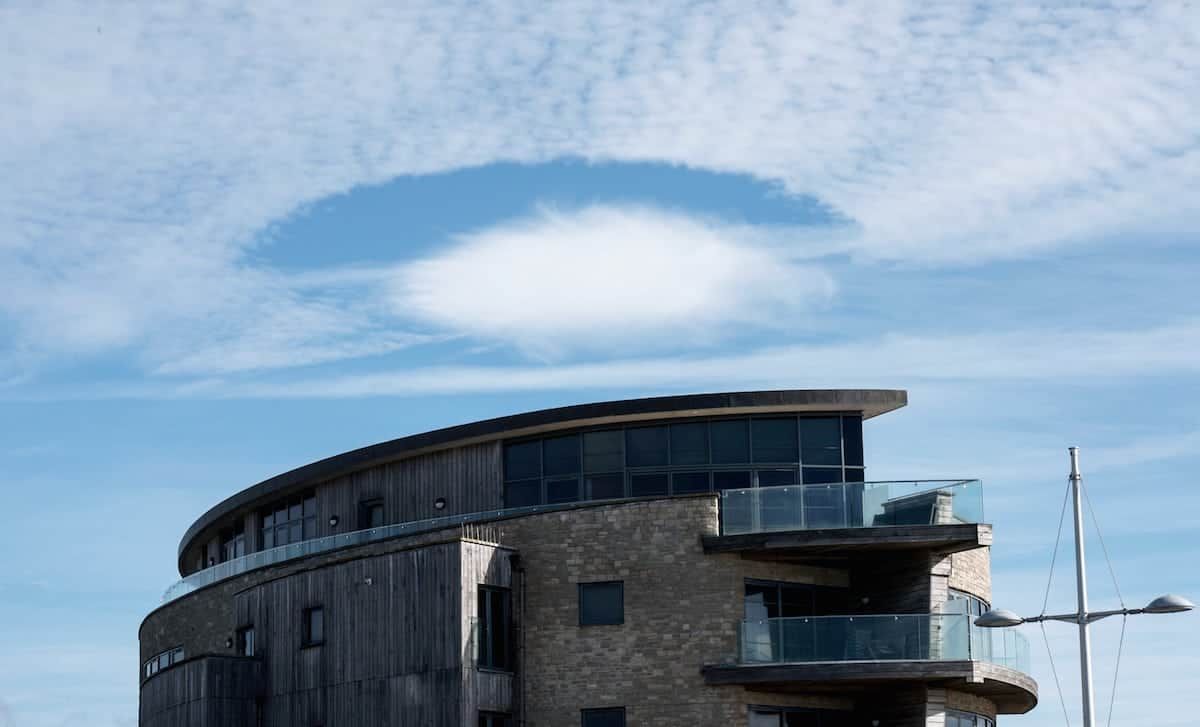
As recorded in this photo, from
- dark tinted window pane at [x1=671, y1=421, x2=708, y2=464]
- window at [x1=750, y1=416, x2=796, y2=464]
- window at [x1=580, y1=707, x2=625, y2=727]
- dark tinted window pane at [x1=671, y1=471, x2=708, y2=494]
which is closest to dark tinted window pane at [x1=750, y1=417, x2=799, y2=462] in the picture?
window at [x1=750, y1=416, x2=796, y2=464]

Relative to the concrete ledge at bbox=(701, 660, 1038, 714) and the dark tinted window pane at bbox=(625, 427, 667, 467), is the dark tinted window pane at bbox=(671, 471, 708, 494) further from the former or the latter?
the concrete ledge at bbox=(701, 660, 1038, 714)

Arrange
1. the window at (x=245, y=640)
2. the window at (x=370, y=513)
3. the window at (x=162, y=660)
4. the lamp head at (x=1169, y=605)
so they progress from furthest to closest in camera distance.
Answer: the window at (x=162, y=660)
the window at (x=370, y=513)
the window at (x=245, y=640)
the lamp head at (x=1169, y=605)

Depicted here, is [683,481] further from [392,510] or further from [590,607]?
[392,510]

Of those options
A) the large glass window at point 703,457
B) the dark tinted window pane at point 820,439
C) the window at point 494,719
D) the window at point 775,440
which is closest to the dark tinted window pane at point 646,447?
the large glass window at point 703,457

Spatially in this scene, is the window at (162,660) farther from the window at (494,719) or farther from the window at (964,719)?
the window at (964,719)

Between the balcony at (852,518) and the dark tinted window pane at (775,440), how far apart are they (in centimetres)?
250

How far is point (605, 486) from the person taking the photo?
43625 mm

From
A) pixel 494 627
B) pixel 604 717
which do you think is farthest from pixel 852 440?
pixel 494 627

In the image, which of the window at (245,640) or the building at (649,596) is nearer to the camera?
the building at (649,596)

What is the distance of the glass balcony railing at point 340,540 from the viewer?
42.9 m

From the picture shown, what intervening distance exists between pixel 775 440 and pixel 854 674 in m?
6.06

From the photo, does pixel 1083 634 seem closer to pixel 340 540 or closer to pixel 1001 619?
pixel 1001 619

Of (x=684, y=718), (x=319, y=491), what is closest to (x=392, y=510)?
(x=319, y=491)

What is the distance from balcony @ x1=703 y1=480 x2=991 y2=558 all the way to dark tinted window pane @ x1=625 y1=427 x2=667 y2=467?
3343 millimetres
